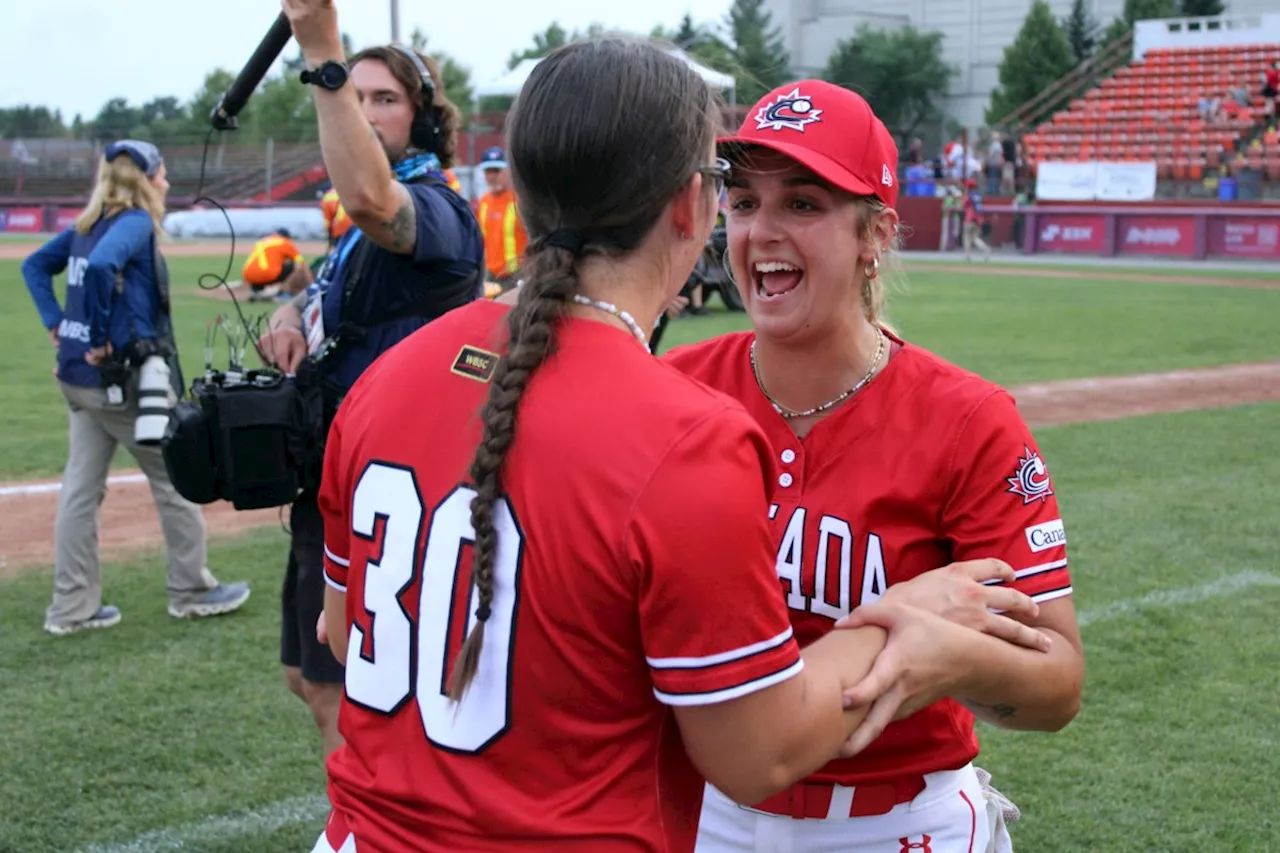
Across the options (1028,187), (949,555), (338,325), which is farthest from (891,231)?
(1028,187)

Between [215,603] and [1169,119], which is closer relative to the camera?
[215,603]

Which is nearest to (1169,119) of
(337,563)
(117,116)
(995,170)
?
(995,170)

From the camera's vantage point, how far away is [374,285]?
367cm

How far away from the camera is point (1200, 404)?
38.5ft

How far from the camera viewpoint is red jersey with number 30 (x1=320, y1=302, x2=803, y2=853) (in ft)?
4.91

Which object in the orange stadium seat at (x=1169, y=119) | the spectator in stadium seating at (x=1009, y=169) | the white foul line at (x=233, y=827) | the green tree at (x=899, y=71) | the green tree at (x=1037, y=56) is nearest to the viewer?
the white foul line at (x=233, y=827)

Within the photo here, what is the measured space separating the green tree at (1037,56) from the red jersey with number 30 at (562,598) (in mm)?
57130

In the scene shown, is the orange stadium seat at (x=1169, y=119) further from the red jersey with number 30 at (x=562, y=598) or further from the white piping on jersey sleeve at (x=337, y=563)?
the red jersey with number 30 at (x=562, y=598)

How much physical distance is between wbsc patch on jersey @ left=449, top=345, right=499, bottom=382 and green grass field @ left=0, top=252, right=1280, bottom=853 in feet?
5.57

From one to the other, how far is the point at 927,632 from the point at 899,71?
60.7m

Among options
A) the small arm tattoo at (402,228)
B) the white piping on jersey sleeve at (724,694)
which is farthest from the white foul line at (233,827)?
the white piping on jersey sleeve at (724,694)

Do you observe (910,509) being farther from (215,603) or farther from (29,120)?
(29,120)

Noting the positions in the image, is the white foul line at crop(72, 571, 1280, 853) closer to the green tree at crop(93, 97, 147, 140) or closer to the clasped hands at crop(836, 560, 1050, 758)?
the clasped hands at crop(836, 560, 1050, 758)

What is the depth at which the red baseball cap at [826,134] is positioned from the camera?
7.52ft
